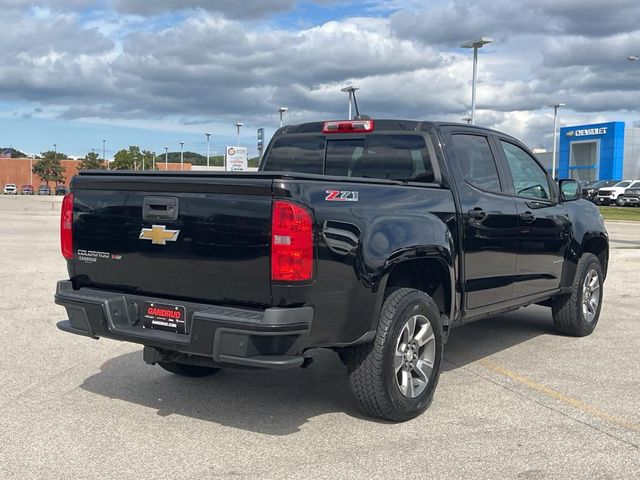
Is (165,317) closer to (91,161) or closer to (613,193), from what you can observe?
(613,193)

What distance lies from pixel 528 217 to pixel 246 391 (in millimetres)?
2773

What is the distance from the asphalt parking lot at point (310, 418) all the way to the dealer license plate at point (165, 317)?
2.26ft

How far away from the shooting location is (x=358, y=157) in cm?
563

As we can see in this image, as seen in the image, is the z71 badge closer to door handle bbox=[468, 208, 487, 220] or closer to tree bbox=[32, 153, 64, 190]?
door handle bbox=[468, 208, 487, 220]

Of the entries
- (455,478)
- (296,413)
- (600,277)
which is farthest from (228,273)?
(600,277)

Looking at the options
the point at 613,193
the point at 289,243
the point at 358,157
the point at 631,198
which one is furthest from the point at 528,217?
the point at 613,193

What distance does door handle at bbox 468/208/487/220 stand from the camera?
208 inches

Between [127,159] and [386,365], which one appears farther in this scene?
[127,159]

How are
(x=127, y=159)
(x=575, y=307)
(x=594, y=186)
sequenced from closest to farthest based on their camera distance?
(x=575, y=307) → (x=594, y=186) → (x=127, y=159)

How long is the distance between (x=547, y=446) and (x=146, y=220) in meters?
2.74

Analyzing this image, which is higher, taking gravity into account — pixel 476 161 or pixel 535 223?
pixel 476 161

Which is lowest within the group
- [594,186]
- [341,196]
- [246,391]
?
[246,391]

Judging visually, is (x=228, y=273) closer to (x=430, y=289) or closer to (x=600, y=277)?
(x=430, y=289)

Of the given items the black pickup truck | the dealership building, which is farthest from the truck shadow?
the dealership building
